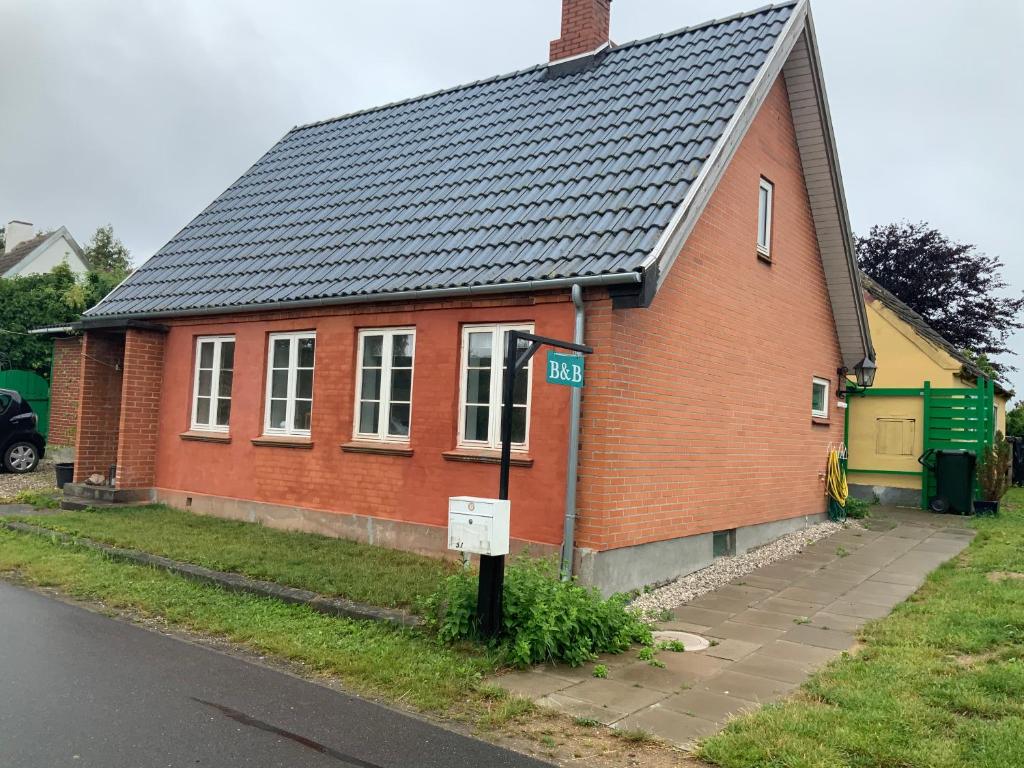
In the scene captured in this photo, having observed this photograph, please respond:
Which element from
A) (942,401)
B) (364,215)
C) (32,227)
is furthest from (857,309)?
(32,227)

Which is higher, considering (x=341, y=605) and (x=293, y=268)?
(x=293, y=268)

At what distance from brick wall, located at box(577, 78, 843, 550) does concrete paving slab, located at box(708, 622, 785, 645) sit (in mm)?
1323

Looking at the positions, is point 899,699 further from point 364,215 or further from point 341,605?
point 364,215

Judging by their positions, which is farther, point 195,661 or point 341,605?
point 341,605

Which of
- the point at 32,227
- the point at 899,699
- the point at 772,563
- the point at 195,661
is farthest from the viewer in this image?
the point at 32,227

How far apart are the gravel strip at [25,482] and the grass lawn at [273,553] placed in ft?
10.2

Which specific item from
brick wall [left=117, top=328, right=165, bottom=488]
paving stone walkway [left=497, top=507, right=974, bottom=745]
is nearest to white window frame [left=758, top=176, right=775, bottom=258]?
paving stone walkway [left=497, top=507, right=974, bottom=745]

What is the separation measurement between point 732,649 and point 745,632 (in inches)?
25.4

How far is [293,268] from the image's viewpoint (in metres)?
11.9

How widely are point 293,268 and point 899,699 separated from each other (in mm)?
9435

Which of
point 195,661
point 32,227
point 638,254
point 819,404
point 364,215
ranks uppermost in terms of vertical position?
point 32,227

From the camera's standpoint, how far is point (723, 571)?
10266 mm

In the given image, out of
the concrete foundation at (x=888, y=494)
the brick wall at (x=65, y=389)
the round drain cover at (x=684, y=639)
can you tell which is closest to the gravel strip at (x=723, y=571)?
the round drain cover at (x=684, y=639)

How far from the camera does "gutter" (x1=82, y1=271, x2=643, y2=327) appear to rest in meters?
8.02
